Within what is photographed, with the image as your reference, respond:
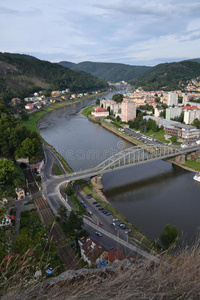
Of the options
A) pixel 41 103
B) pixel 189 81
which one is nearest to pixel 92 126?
pixel 41 103

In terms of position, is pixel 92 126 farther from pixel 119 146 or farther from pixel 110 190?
pixel 110 190

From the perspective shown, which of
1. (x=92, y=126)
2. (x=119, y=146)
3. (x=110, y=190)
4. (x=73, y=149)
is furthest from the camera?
(x=92, y=126)

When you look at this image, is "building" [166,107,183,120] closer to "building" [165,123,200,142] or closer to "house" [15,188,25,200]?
"building" [165,123,200,142]

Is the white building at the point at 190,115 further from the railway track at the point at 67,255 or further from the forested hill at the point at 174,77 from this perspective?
the forested hill at the point at 174,77

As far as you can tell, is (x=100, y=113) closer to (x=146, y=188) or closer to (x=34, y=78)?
(x=146, y=188)

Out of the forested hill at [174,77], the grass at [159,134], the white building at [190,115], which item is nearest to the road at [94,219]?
the grass at [159,134]

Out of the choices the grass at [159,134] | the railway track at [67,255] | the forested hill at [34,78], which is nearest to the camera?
the railway track at [67,255]

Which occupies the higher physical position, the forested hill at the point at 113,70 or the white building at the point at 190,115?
the forested hill at the point at 113,70

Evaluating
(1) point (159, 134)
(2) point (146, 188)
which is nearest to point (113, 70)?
(1) point (159, 134)
